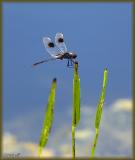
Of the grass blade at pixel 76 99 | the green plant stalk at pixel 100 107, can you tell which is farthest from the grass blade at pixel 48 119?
the green plant stalk at pixel 100 107

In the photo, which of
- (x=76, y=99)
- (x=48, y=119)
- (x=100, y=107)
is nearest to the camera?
(x=48, y=119)

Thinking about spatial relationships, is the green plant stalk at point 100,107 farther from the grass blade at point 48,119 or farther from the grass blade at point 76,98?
the grass blade at point 48,119

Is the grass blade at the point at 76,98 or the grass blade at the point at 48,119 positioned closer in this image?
the grass blade at the point at 48,119

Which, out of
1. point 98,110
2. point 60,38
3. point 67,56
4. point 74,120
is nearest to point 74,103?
point 74,120

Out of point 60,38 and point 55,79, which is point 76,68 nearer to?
point 55,79

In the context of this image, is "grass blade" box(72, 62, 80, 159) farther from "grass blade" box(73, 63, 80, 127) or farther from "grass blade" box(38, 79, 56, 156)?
"grass blade" box(38, 79, 56, 156)

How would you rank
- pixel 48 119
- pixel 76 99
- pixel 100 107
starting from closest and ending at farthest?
pixel 48 119
pixel 76 99
pixel 100 107

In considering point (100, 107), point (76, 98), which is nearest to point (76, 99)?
point (76, 98)

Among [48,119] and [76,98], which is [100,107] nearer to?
[76,98]

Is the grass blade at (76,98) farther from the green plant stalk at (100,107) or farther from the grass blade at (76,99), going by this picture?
the green plant stalk at (100,107)

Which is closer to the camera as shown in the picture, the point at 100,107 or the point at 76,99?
the point at 76,99

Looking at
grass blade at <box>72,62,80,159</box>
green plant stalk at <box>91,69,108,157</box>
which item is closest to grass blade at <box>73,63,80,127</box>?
grass blade at <box>72,62,80,159</box>
